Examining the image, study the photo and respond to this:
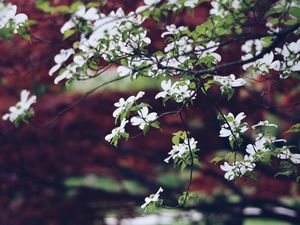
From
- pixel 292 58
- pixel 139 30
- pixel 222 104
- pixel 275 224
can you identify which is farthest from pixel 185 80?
pixel 275 224

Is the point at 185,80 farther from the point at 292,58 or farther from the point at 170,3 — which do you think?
the point at 292,58

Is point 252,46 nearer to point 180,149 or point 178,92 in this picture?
point 178,92

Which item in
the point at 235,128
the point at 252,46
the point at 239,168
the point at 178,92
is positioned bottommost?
the point at 239,168

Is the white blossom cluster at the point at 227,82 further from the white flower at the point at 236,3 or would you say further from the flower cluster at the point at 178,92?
the white flower at the point at 236,3

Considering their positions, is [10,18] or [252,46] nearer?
[10,18]

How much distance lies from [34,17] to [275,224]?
287 inches

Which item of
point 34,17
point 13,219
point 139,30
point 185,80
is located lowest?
point 185,80

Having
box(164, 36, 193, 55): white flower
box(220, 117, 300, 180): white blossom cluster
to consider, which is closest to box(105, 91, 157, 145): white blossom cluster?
box(164, 36, 193, 55): white flower

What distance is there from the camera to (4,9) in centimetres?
193

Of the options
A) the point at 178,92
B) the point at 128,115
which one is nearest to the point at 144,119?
the point at 128,115

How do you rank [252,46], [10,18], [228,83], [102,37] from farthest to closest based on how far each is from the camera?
[252,46]
[228,83]
[10,18]
[102,37]

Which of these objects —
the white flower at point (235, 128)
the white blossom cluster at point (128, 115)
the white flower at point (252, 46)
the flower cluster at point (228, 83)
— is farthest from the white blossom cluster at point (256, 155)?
the white flower at point (252, 46)

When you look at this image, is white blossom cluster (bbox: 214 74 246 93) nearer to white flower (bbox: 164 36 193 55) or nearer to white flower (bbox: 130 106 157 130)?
white flower (bbox: 164 36 193 55)

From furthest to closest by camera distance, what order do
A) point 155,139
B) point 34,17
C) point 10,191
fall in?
point 155,139
point 10,191
point 34,17
